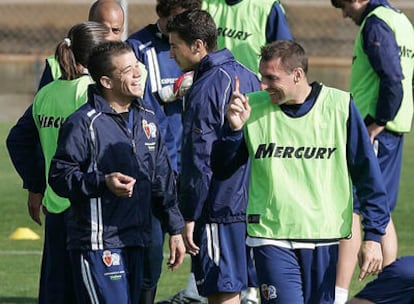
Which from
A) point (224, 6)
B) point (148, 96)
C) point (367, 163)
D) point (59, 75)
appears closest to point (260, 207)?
point (367, 163)

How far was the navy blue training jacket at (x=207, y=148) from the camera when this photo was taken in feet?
26.9

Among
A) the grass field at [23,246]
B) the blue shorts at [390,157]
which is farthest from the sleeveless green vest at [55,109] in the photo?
the blue shorts at [390,157]

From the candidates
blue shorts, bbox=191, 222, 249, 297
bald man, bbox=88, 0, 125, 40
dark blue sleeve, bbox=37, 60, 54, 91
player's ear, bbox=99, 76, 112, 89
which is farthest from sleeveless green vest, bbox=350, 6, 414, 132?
player's ear, bbox=99, 76, 112, 89

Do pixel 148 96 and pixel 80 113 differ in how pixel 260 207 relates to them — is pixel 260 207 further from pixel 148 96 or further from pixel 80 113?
pixel 148 96

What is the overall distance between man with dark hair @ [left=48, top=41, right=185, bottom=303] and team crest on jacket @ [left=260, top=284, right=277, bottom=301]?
1.57 feet

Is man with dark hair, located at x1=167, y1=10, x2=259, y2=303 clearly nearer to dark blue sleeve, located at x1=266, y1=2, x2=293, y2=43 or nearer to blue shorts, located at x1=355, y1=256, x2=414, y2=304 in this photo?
blue shorts, located at x1=355, y1=256, x2=414, y2=304

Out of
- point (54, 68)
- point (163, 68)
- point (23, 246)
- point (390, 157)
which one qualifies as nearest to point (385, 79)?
point (390, 157)

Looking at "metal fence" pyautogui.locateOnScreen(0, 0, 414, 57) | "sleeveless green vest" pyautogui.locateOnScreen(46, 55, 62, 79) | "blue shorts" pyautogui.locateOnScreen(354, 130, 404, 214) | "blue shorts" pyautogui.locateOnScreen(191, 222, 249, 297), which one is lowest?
"metal fence" pyautogui.locateOnScreen(0, 0, 414, 57)

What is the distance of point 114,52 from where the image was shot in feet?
24.6

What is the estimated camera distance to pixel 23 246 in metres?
12.2

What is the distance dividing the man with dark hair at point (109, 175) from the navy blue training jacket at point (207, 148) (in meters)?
0.61

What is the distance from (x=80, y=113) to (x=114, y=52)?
1.26ft

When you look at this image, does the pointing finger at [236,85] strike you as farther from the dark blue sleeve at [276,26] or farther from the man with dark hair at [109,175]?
the dark blue sleeve at [276,26]

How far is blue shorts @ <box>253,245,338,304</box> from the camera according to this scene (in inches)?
289
